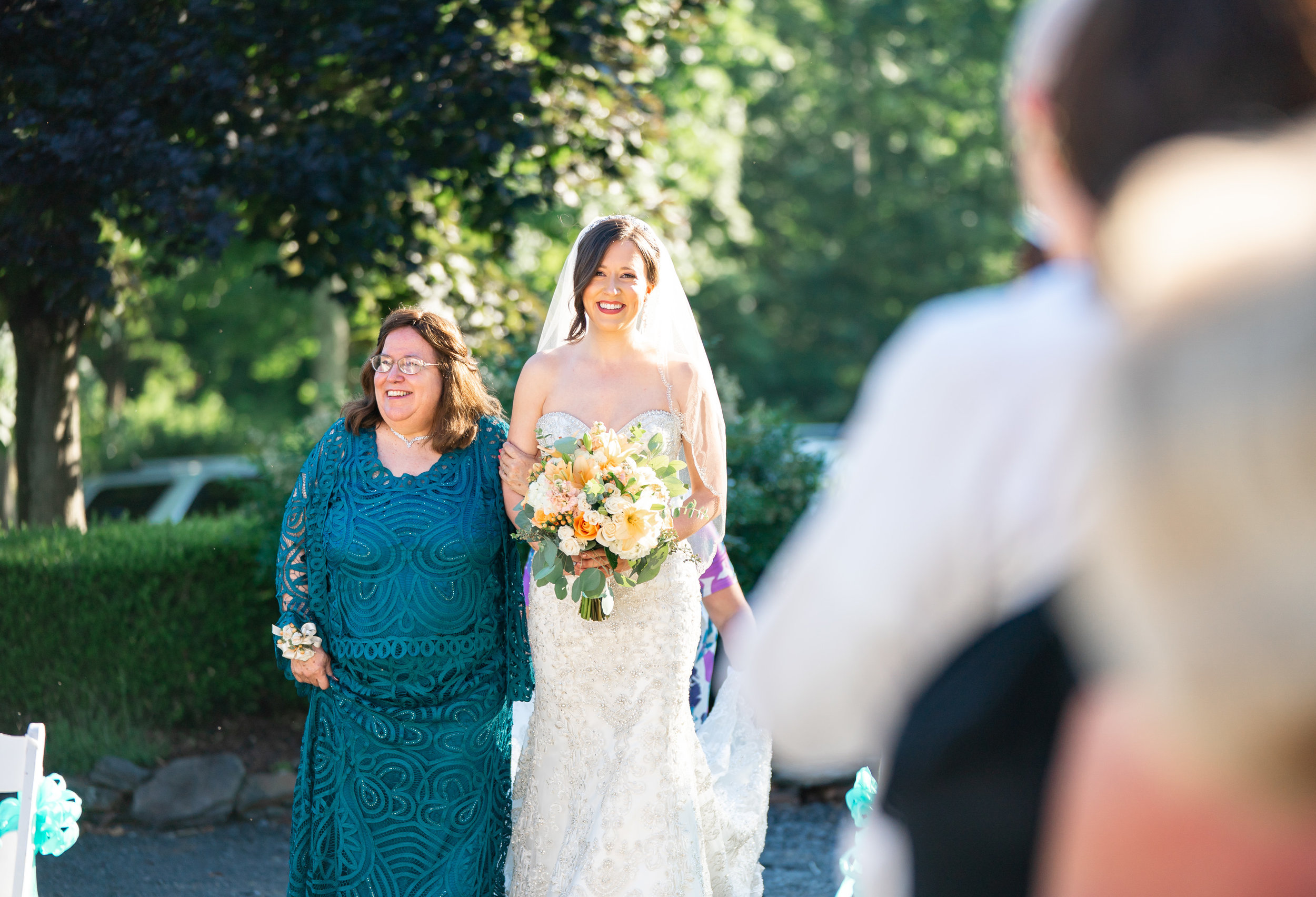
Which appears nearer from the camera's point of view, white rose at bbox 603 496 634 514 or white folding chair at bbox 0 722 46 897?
white folding chair at bbox 0 722 46 897

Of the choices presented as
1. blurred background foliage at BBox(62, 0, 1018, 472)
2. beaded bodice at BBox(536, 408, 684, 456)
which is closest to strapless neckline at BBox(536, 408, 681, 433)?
beaded bodice at BBox(536, 408, 684, 456)

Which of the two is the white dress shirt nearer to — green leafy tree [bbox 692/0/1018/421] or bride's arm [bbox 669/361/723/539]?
bride's arm [bbox 669/361/723/539]

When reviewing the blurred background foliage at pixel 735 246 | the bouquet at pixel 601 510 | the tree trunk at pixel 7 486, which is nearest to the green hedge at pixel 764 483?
the blurred background foliage at pixel 735 246

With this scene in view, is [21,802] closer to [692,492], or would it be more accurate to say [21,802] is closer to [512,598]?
[512,598]

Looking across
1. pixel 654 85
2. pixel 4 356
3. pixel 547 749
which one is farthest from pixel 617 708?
pixel 4 356

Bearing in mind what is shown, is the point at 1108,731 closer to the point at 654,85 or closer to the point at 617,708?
the point at 617,708

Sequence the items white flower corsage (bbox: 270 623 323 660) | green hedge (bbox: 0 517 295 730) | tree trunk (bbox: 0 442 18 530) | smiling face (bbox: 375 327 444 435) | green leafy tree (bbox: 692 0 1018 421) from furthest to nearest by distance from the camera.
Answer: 1. green leafy tree (bbox: 692 0 1018 421)
2. tree trunk (bbox: 0 442 18 530)
3. green hedge (bbox: 0 517 295 730)
4. smiling face (bbox: 375 327 444 435)
5. white flower corsage (bbox: 270 623 323 660)

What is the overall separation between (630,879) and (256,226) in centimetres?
532

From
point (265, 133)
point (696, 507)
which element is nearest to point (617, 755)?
point (696, 507)

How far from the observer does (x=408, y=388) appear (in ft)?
14.6

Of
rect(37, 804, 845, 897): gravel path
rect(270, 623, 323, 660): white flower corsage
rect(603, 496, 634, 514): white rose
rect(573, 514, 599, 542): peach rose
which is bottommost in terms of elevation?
rect(37, 804, 845, 897): gravel path

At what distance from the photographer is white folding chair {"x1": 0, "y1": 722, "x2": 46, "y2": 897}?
355 cm

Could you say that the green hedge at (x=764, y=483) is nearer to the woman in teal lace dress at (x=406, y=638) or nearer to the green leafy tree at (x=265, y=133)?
the green leafy tree at (x=265, y=133)

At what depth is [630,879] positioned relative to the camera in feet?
14.3
